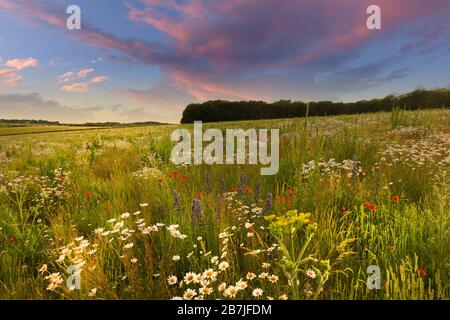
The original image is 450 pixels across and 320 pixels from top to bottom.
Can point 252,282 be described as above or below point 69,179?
below

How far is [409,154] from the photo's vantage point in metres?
6.04

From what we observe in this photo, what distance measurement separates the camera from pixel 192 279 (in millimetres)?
2338

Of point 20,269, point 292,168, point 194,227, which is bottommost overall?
point 20,269

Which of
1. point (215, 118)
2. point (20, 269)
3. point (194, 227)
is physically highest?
point (215, 118)
